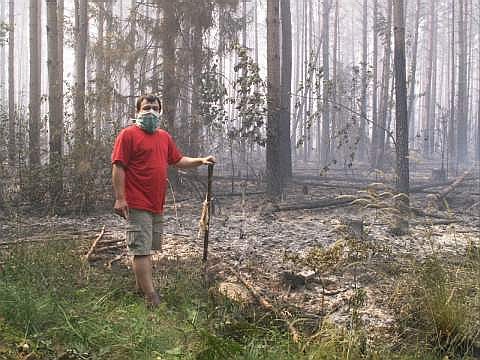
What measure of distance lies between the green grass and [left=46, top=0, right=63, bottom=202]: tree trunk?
4.64 meters

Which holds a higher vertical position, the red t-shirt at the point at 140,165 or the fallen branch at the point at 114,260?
the red t-shirt at the point at 140,165

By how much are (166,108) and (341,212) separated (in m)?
4.83

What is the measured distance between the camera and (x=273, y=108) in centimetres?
1098

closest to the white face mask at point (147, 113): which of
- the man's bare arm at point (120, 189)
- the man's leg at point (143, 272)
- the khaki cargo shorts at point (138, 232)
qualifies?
the man's bare arm at point (120, 189)

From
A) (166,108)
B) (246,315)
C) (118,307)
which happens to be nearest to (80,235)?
(118,307)

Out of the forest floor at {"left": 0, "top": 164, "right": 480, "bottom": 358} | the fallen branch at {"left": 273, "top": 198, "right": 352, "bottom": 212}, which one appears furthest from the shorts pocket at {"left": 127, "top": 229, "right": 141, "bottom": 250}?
the fallen branch at {"left": 273, "top": 198, "right": 352, "bottom": 212}

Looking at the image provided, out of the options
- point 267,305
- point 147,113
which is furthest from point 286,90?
point 267,305

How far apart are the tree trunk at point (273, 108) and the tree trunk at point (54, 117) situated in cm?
441

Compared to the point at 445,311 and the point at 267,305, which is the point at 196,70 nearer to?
the point at 267,305

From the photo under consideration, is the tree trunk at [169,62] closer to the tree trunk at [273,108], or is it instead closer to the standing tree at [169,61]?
the standing tree at [169,61]

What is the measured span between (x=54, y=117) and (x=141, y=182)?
6.95 metres

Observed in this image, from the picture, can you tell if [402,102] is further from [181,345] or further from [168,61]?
[181,345]

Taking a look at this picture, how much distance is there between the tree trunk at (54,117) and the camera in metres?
9.57

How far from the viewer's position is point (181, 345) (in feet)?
11.7
